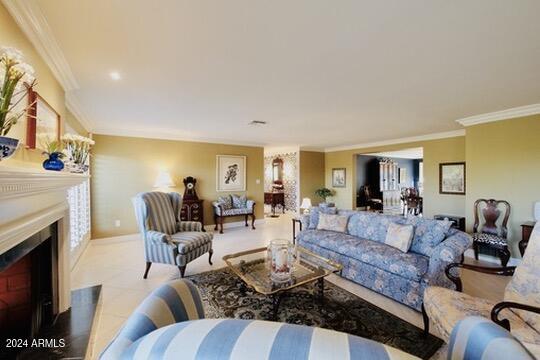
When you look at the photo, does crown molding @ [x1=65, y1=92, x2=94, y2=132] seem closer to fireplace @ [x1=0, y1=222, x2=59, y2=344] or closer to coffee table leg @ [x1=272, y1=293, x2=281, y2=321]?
fireplace @ [x1=0, y1=222, x2=59, y2=344]

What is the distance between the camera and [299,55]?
78.8 inches

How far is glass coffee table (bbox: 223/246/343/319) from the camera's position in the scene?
210cm

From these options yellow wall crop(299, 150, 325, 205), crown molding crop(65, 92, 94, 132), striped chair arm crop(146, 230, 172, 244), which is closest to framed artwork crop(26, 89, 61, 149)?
crown molding crop(65, 92, 94, 132)

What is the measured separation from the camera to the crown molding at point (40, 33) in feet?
4.61

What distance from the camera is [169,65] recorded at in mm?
2166

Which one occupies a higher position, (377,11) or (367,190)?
(377,11)

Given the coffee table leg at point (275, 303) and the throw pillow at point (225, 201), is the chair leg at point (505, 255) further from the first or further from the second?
the throw pillow at point (225, 201)

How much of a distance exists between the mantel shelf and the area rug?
1714 millimetres

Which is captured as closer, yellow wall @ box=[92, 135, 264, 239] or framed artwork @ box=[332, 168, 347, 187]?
yellow wall @ box=[92, 135, 264, 239]

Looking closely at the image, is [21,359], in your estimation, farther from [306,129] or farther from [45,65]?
[306,129]

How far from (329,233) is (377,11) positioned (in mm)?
2776

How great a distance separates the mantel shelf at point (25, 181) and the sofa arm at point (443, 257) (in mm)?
3114

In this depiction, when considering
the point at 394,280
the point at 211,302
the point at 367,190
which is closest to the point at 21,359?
the point at 211,302

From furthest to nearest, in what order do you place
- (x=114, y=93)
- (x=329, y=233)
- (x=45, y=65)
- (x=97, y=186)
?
(x=97, y=186) < (x=329, y=233) < (x=114, y=93) < (x=45, y=65)
